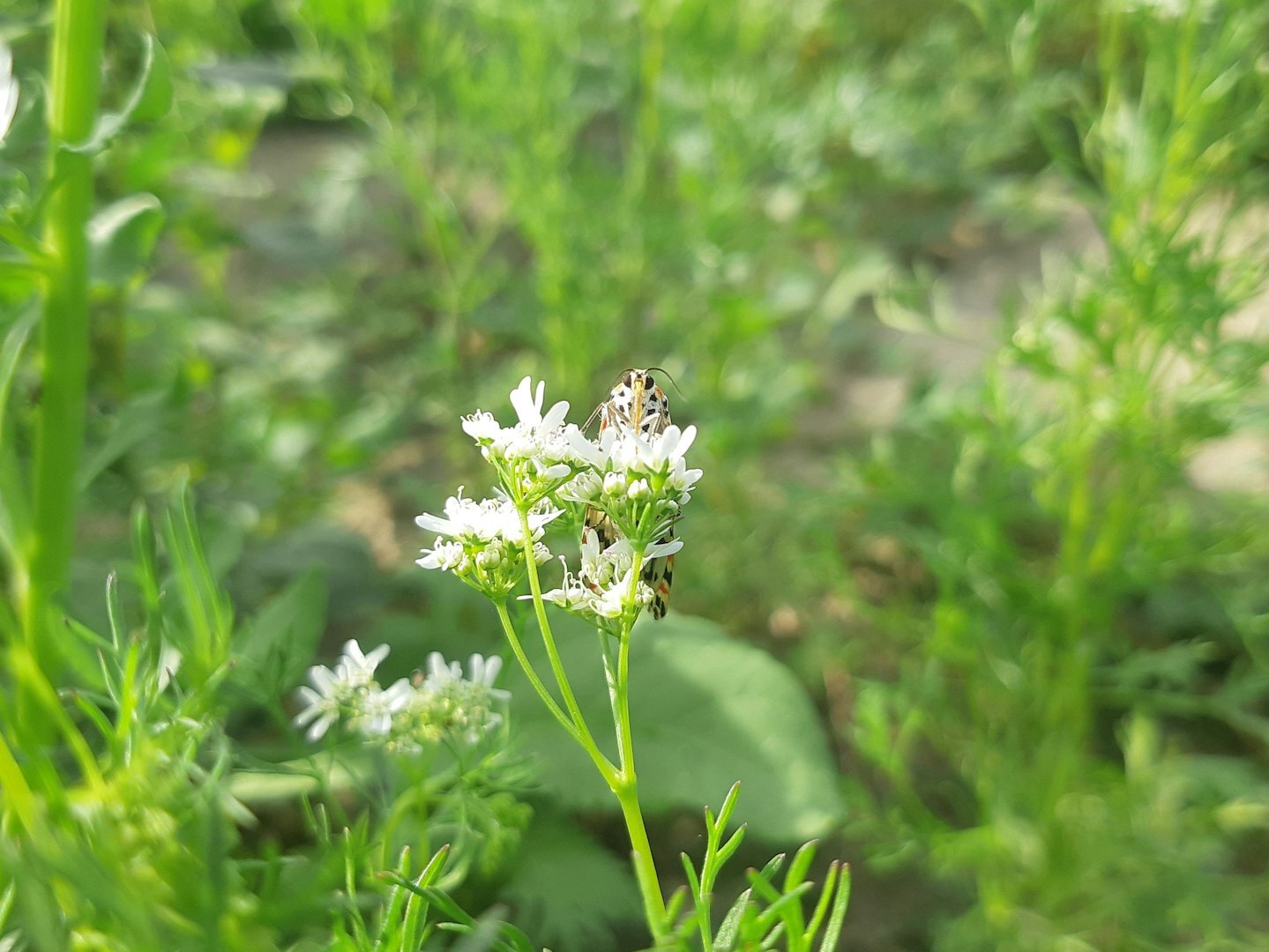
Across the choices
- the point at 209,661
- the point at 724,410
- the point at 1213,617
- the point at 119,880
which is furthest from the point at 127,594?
the point at 1213,617

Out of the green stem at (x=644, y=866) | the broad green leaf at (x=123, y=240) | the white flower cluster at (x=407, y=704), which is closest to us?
the green stem at (x=644, y=866)

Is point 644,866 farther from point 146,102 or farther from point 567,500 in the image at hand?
point 146,102

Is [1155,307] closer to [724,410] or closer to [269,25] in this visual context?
[724,410]

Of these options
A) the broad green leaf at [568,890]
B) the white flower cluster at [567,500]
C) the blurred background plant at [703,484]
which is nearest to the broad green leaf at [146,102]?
the blurred background plant at [703,484]

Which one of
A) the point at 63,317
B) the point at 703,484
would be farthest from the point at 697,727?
the point at 703,484

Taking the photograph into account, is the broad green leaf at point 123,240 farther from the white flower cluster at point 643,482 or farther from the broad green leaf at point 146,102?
the white flower cluster at point 643,482

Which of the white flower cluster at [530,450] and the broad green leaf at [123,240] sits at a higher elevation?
the broad green leaf at [123,240]
